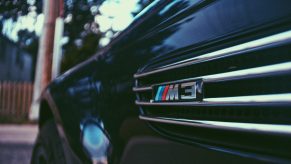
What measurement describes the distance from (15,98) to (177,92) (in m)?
15.5

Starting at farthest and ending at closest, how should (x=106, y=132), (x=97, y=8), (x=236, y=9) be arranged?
(x=97, y=8)
(x=106, y=132)
(x=236, y=9)

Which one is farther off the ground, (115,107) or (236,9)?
(236,9)

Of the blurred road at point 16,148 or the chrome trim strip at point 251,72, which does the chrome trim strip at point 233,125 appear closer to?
the chrome trim strip at point 251,72

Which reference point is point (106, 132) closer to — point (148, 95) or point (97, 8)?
point (148, 95)

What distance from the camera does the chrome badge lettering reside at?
129 centimetres

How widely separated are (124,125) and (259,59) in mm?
765

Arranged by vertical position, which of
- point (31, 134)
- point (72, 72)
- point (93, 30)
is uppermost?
point (93, 30)

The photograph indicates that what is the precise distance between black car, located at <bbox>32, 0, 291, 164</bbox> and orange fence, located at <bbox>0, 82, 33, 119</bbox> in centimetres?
1434

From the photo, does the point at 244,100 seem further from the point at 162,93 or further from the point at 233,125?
the point at 162,93

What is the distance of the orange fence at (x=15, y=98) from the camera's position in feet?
52.2

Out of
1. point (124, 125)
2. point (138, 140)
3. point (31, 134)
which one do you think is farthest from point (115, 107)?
point (31, 134)

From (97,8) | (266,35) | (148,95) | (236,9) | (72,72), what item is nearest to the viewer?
(266,35)

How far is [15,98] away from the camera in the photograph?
16.1 meters

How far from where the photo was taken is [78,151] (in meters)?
2.07
